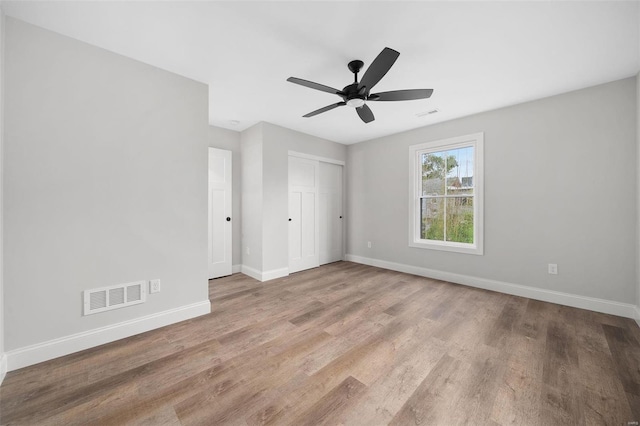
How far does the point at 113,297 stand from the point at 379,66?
2.93 meters

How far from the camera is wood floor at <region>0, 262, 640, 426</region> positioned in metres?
1.41

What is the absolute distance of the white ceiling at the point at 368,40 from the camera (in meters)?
1.75

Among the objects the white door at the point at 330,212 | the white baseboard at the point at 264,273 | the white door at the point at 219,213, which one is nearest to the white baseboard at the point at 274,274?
the white baseboard at the point at 264,273

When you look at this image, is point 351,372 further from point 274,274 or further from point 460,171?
point 460,171

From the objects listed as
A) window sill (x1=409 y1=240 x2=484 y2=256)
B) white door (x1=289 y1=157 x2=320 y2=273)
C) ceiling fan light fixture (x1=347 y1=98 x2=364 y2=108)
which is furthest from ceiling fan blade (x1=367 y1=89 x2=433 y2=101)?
window sill (x1=409 y1=240 x2=484 y2=256)

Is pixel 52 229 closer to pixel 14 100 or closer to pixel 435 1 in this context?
pixel 14 100

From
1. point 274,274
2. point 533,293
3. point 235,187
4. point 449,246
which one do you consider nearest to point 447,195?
point 449,246

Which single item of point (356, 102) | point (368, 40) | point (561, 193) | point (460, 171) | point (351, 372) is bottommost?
point (351, 372)

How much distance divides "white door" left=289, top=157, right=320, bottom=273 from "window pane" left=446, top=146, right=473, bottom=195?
2.32 meters

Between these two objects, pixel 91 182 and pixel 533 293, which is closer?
pixel 91 182

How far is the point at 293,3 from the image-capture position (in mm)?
1701

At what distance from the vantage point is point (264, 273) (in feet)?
13.0

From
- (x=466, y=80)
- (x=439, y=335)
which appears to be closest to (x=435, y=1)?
(x=466, y=80)

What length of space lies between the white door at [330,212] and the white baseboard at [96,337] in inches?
109
